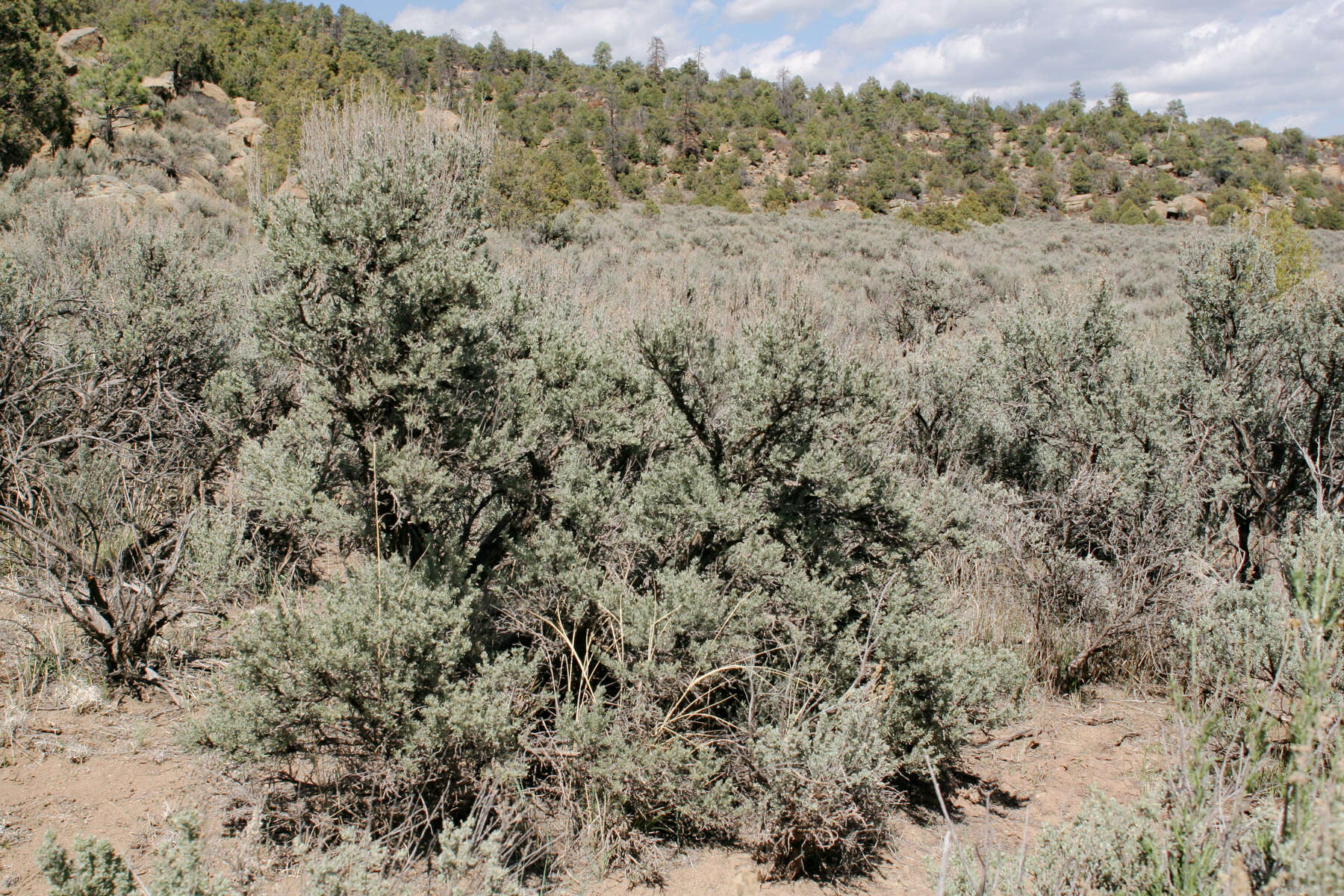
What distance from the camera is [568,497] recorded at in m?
3.72

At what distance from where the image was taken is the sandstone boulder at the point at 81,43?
26969mm

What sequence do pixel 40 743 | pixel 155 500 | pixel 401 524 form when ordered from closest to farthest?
pixel 40 743
pixel 401 524
pixel 155 500

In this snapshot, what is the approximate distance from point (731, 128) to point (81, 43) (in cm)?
3158

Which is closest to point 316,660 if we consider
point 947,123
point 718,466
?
point 718,466

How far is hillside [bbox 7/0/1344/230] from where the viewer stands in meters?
26.4

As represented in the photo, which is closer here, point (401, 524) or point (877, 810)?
point (877, 810)

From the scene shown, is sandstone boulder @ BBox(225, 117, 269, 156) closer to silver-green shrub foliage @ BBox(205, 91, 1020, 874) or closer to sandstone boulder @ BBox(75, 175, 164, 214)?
sandstone boulder @ BBox(75, 175, 164, 214)

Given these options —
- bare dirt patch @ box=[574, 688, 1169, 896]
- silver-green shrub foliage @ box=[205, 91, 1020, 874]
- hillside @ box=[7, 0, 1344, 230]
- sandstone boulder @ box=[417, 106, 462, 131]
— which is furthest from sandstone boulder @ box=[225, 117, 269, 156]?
bare dirt patch @ box=[574, 688, 1169, 896]

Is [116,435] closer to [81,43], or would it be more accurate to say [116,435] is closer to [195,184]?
[195,184]

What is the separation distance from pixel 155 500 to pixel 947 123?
5137 cm

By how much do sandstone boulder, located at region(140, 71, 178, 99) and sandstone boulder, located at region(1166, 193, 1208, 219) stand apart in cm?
4233

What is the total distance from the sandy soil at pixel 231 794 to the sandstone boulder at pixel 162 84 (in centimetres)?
3149

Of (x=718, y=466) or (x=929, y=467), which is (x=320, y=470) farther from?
(x=929, y=467)

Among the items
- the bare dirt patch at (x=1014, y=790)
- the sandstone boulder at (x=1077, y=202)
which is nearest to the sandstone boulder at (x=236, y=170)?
the bare dirt patch at (x=1014, y=790)
